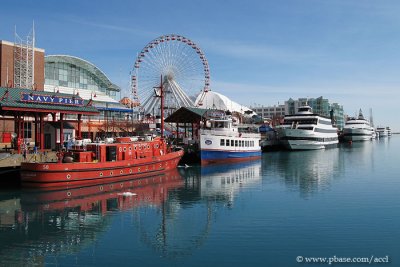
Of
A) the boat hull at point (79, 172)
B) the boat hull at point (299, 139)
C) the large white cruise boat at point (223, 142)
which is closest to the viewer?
the boat hull at point (79, 172)

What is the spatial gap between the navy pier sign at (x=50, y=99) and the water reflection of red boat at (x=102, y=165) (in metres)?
9.80

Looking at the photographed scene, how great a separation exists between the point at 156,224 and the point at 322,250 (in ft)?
33.1

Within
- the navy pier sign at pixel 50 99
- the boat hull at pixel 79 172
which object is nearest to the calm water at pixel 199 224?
the boat hull at pixel 79 172

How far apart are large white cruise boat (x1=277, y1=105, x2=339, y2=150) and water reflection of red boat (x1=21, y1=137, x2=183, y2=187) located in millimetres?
50724

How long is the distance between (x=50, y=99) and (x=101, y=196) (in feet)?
63.3

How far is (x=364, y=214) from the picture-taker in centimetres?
2459

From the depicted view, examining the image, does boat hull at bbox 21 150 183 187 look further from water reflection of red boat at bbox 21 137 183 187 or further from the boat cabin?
the boat cabin

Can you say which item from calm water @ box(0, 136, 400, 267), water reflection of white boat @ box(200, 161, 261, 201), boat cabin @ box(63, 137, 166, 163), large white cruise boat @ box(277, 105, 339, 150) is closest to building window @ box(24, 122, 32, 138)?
boat cabin @ box(63, 137, 166, 163)

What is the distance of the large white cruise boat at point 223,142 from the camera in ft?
184

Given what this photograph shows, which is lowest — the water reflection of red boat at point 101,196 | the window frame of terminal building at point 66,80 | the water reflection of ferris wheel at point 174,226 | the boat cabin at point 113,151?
the water reflection of ferris wheel at point 174,226

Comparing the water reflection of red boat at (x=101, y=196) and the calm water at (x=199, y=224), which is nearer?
the calm water at (x=199, y=224)

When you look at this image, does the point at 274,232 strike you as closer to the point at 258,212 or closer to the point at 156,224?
the point at 258,212

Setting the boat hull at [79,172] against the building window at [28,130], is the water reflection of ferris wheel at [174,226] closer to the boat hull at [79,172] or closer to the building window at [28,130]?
the boat hull at [79,172]

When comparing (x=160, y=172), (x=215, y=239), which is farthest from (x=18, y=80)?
(x=215, y=239)
